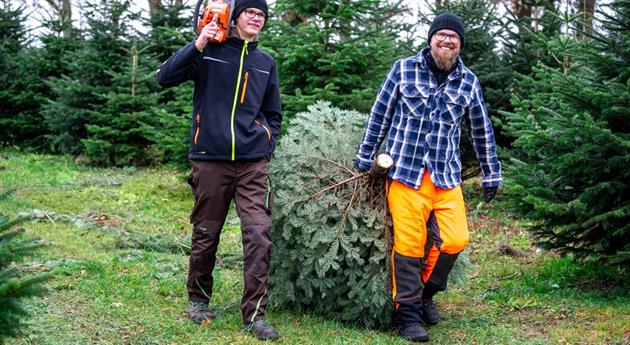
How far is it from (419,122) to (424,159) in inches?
10.6

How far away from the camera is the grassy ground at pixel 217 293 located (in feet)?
16.4

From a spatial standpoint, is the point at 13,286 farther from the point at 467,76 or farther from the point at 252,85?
the point at 467,76

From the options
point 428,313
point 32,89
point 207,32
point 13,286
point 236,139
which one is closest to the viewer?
point 13,286

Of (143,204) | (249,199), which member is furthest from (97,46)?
(249,199)

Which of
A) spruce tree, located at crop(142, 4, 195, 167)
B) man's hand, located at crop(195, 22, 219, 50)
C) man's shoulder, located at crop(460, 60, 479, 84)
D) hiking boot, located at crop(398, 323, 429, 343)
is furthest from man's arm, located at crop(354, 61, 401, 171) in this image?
spruce tree, located at crop(142, 4, 195, 167)

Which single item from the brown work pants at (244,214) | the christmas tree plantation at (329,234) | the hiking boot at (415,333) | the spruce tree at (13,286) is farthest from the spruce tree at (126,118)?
the spruce tree at (13,286)

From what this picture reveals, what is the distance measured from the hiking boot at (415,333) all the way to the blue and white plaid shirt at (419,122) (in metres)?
0.97

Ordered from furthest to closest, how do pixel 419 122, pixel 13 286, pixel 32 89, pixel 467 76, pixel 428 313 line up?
pixel 32 89 < pixel 428 313 < pixel 467 76 < pixel 419 122 < pixel 13 286

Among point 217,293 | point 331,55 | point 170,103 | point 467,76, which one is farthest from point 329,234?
point 170,103

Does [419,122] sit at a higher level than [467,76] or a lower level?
lower

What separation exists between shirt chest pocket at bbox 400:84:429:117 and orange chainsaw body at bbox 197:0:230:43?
130 cm

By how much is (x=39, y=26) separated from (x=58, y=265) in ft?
43.6

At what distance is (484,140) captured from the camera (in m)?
5.51

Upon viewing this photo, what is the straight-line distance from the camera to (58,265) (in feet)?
21.2
